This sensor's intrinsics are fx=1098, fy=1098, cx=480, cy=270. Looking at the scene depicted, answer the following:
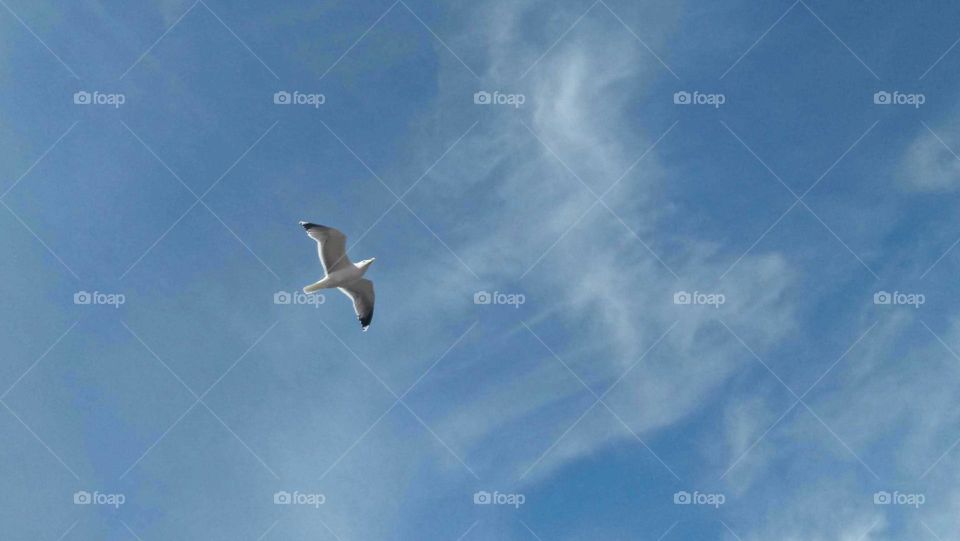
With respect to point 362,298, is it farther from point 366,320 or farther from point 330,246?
point 330,246

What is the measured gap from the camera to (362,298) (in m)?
40.0

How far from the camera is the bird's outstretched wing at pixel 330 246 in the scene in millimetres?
37969

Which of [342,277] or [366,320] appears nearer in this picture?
[342,277]

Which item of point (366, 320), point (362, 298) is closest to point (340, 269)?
point (362, 298)

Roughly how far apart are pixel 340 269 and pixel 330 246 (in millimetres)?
959

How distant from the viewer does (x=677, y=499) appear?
41.3 metres

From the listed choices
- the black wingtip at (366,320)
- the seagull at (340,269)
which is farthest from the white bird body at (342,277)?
the black wingtip at (366,320)

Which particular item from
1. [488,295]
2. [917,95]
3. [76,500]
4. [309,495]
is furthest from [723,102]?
[76,500]

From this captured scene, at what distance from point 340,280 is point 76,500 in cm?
1295

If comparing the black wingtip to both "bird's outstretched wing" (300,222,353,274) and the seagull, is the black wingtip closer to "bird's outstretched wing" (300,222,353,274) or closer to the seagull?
the seagull

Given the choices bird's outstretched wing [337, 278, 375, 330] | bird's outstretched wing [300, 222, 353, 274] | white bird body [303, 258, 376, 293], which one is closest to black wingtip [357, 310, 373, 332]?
bird's outstretched wing [337, 278, 375, 330]

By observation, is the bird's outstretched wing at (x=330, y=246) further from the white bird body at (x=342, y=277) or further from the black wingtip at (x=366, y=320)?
the black wingtip at (x=366, y=320)

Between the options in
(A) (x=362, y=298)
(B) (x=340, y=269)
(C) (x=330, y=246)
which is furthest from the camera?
(A) (x=362, y=298)

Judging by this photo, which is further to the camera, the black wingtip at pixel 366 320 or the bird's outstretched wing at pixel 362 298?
the black wingtip at pixel 366 320
